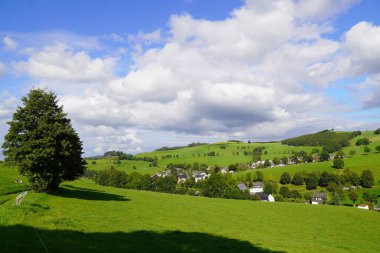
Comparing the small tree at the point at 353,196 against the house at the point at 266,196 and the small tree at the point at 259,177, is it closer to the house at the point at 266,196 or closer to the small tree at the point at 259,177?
the house at the point at 266,196

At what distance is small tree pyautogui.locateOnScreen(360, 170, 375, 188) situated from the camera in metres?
Answer: 160

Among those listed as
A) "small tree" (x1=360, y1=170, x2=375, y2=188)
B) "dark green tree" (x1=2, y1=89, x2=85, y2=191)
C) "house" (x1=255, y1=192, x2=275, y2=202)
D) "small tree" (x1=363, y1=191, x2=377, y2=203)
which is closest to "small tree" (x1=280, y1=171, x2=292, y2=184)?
"house" (x1=255, y1=192, x2=275, y2=202)

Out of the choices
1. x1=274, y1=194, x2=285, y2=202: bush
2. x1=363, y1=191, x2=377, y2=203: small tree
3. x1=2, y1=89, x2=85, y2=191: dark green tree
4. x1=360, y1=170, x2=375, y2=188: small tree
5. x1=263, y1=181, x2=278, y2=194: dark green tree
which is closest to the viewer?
x1=2, y1=89, x2=85, y2=191: dark green tree

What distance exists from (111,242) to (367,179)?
555 feet

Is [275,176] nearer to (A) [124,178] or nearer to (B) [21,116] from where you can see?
(A) [124,178]

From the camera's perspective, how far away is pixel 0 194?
37938 mm

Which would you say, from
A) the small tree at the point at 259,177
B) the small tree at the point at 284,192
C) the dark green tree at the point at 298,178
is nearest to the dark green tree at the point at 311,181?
the dark green tree at the point at 298,178

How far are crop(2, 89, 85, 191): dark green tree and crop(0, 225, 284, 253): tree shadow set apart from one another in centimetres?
1906

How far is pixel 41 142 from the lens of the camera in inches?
1463

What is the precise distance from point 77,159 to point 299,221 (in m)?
32.9

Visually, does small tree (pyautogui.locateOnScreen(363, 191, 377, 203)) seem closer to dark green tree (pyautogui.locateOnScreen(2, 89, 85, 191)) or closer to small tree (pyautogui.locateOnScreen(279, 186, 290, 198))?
small tree (pyautogui.locateOnScreen(279, 186, 290, 198))

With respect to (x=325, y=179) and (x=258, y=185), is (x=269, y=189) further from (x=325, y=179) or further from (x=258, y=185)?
(x=325, y=179)

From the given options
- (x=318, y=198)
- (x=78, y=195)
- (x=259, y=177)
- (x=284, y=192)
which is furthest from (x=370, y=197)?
(x=78, y=195)

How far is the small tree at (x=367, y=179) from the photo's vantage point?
525 feet
